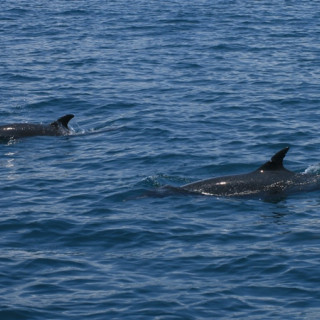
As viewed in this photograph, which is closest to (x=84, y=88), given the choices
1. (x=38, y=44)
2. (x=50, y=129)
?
(x=50, y=129)

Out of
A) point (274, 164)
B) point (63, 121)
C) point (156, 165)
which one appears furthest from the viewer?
point (63, 121)

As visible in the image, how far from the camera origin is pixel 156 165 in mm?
21141

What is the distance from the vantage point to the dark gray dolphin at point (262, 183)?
18844mm

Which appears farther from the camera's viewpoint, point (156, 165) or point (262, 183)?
point (156, 165)

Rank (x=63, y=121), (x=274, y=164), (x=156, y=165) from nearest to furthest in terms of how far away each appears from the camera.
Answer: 1. (x=274, y=164)
2. (x=156, y=165)
3. (x=63, y=121)

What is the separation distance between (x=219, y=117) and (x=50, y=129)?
4806 mm

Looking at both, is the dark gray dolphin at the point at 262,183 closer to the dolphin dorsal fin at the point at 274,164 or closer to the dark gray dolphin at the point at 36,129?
the dolphin dorsal fin at the point at 274,164

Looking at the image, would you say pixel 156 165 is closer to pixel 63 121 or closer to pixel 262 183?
pixel 262 183

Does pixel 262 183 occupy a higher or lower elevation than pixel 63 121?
lower

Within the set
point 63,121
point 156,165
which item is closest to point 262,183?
point 156,165

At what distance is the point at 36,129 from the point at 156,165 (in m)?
4.54

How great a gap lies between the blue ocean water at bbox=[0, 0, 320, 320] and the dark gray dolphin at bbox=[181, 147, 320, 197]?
12.8 inches

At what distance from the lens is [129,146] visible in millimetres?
22938

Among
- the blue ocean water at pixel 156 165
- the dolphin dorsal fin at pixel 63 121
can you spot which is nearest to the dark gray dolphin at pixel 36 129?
the dolphin dorsal fin at pixel 63 121
